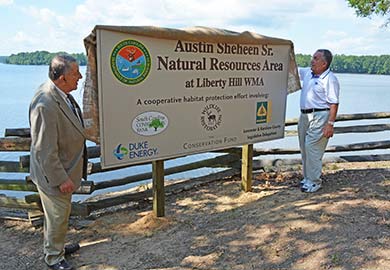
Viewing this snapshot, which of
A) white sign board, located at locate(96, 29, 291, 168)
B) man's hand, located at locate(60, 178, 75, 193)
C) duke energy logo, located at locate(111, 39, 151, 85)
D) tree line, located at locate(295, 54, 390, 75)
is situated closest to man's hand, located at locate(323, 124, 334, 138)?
white sign board, located at locate(96, 29, 291, 168)

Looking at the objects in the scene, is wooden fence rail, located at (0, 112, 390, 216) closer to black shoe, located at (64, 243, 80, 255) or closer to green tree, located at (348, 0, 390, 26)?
black shoe, located at (64, 243, 80, 255)

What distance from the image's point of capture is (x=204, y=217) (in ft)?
14.4

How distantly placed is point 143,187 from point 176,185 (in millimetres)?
853

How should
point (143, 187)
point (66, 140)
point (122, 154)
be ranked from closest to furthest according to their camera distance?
1. point (66, 140)
2. point (122, 154)
3. point (143, 187)

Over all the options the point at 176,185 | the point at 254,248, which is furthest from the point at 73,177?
the point at 176,185

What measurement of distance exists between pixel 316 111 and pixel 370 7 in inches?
233

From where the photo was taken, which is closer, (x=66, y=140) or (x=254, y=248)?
(x=66, y=140)

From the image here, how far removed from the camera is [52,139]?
9.31ft

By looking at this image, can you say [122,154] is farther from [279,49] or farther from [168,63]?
[279,49]

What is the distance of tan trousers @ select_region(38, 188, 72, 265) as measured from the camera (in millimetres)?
3068

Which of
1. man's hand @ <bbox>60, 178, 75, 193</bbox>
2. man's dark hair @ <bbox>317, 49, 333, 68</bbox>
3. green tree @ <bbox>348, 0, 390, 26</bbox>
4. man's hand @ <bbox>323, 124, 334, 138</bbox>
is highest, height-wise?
green tree @ <bbox>348, 0, 390, 26</bbox>

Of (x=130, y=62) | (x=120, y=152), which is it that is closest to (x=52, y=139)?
(x=120, y=152)

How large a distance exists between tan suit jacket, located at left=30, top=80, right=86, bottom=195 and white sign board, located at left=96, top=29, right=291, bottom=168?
0.42 meters

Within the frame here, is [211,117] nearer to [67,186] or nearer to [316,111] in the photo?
[316,111]
